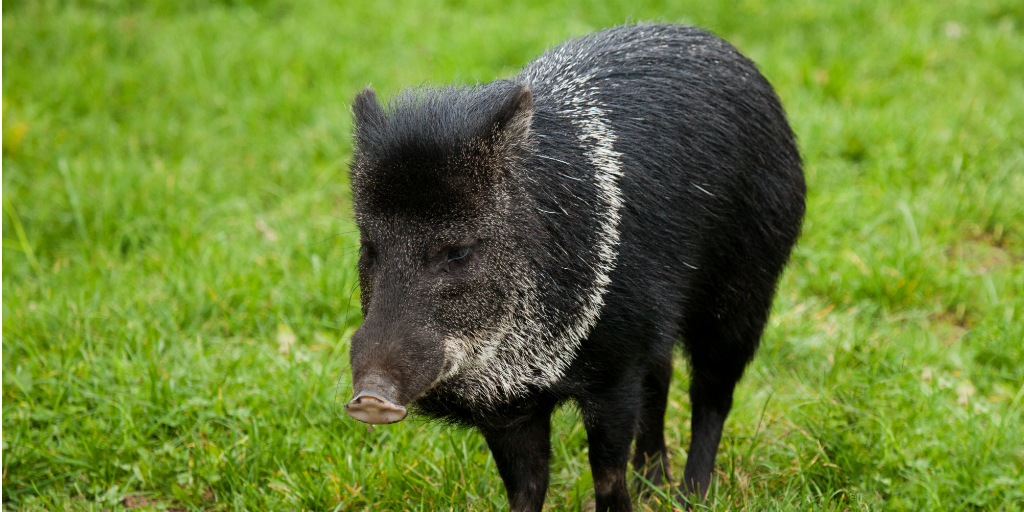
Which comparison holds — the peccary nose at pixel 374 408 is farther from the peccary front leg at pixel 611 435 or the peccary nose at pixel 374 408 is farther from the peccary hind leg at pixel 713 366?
the peccary hind leg at pixel 713 366

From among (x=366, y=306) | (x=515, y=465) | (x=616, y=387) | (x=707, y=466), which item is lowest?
(x=707, y=466)

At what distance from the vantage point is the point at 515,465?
289 cm

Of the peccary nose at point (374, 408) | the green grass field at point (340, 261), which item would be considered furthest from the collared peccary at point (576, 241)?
the green grass field at point (340, 261)

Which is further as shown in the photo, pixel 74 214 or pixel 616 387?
pixel 74 214

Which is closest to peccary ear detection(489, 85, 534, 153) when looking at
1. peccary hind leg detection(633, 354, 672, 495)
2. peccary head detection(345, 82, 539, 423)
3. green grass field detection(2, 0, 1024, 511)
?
peccary head detection(345, 82, 539, 423)

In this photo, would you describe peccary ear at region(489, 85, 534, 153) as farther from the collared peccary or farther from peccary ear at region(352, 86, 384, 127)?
peccary ear at region(352, 86, 384, 127)

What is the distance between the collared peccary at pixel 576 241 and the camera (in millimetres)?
2510

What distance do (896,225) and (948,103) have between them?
146cm

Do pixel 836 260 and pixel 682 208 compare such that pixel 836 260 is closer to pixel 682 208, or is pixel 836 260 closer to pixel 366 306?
pixel 682 208

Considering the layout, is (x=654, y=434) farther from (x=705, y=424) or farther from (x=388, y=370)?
(x=388, y=370)

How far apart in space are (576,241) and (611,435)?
63cm

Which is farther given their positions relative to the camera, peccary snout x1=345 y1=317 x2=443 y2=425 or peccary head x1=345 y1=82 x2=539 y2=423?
peccary head x1=345 y1=82 x2=539 y2=423

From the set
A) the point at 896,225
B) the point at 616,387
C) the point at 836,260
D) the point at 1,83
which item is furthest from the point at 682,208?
the point at 1,83

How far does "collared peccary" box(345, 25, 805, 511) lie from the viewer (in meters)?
2.51
